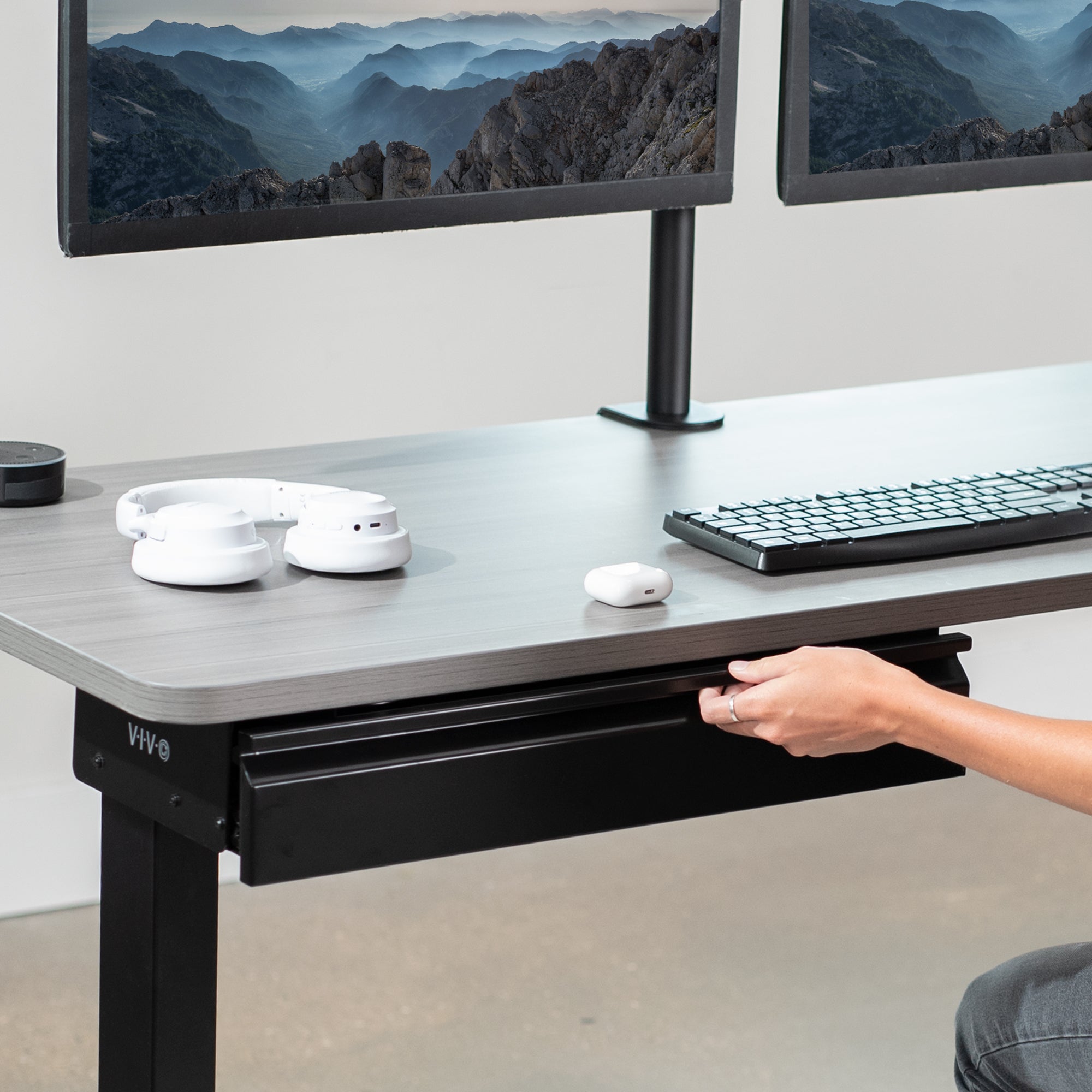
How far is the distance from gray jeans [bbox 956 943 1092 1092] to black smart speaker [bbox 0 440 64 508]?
87 cm

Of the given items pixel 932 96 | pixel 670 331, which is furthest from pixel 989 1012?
pixel 932 96

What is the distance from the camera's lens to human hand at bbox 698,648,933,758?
1.20 m

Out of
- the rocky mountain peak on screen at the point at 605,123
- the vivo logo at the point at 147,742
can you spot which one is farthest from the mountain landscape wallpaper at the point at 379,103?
the vivo logo at the point at 147,742

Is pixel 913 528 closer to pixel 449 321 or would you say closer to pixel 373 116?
pixel 373 116

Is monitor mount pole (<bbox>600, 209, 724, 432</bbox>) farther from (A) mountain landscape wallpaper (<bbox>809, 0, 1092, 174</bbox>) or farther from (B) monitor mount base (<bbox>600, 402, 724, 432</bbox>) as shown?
(A) mountain landscape wallpaper (<bbox>809, 0, 1092, 174</bbox>)

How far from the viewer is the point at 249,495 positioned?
4.81ft

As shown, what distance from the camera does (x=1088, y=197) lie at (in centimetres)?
316

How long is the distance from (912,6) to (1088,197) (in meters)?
1.45

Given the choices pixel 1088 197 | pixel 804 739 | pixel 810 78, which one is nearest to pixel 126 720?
pixel 804 739

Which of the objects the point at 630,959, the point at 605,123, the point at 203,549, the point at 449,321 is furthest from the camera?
the point at 449,321

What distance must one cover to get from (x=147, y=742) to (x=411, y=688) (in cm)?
26

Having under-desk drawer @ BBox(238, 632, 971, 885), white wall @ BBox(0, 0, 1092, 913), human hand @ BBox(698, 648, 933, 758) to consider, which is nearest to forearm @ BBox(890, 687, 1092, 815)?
human hand @ BBox(698, 648, 933, 758)

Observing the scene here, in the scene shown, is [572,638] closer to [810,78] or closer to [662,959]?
[810,78]

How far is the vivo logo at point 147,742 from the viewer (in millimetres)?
1277
